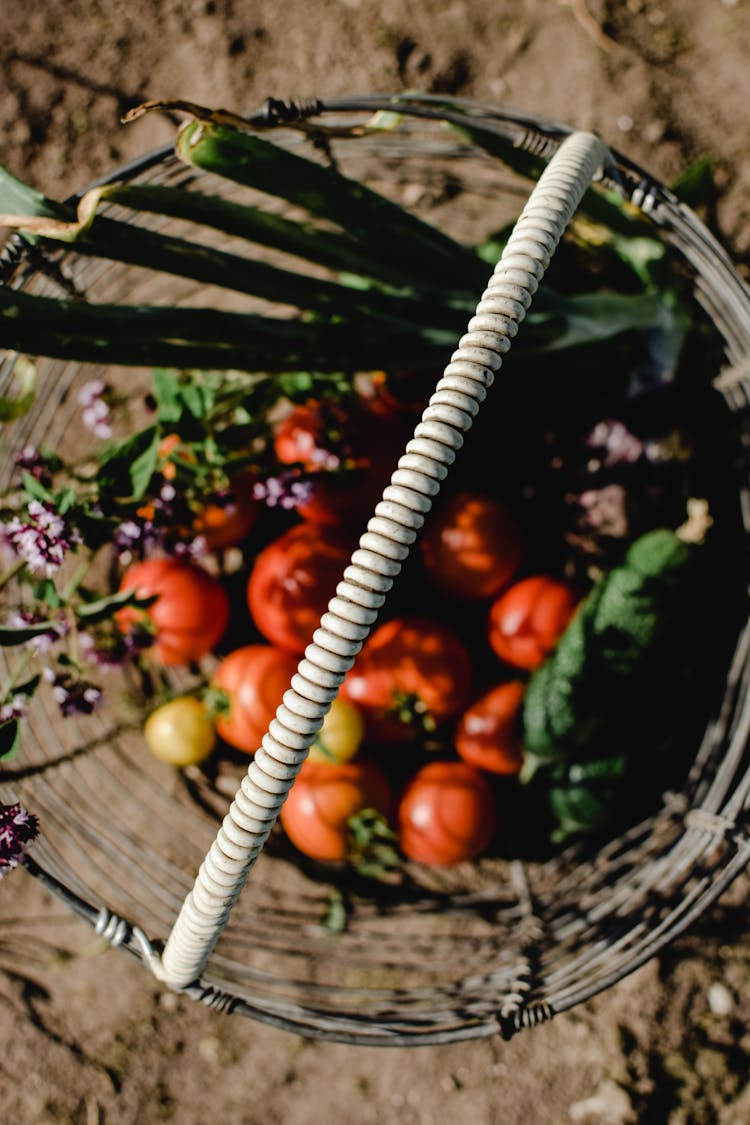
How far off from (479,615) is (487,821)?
1.19ft

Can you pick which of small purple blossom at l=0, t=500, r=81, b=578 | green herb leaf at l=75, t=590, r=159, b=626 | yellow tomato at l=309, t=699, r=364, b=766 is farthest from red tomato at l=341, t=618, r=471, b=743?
small purple blossom at l=0, t=500, r=81, b=578

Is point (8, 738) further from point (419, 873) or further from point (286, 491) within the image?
point (419, 873)

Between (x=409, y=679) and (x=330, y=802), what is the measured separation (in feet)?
0.71

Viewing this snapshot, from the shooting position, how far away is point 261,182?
0.97m

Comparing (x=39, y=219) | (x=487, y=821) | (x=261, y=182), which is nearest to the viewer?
(x=39, y=219)

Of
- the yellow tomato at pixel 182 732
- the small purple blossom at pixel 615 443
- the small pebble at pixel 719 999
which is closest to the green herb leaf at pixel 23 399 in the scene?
the yellow tomato at pixel 182 732

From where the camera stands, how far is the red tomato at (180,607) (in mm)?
1358

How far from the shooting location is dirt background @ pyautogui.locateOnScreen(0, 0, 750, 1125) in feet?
4.88

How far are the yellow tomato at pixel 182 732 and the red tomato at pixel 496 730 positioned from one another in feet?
1.35

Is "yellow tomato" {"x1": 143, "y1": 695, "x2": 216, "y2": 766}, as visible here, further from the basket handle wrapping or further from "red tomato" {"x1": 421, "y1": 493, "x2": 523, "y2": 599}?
the basket handle wrapping

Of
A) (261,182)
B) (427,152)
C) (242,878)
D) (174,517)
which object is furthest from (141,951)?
(427,152)

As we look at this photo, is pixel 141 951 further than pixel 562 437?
No

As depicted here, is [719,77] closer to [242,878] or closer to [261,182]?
[261,182]

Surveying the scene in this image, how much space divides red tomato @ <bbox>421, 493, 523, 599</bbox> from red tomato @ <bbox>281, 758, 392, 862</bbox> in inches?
13.0
